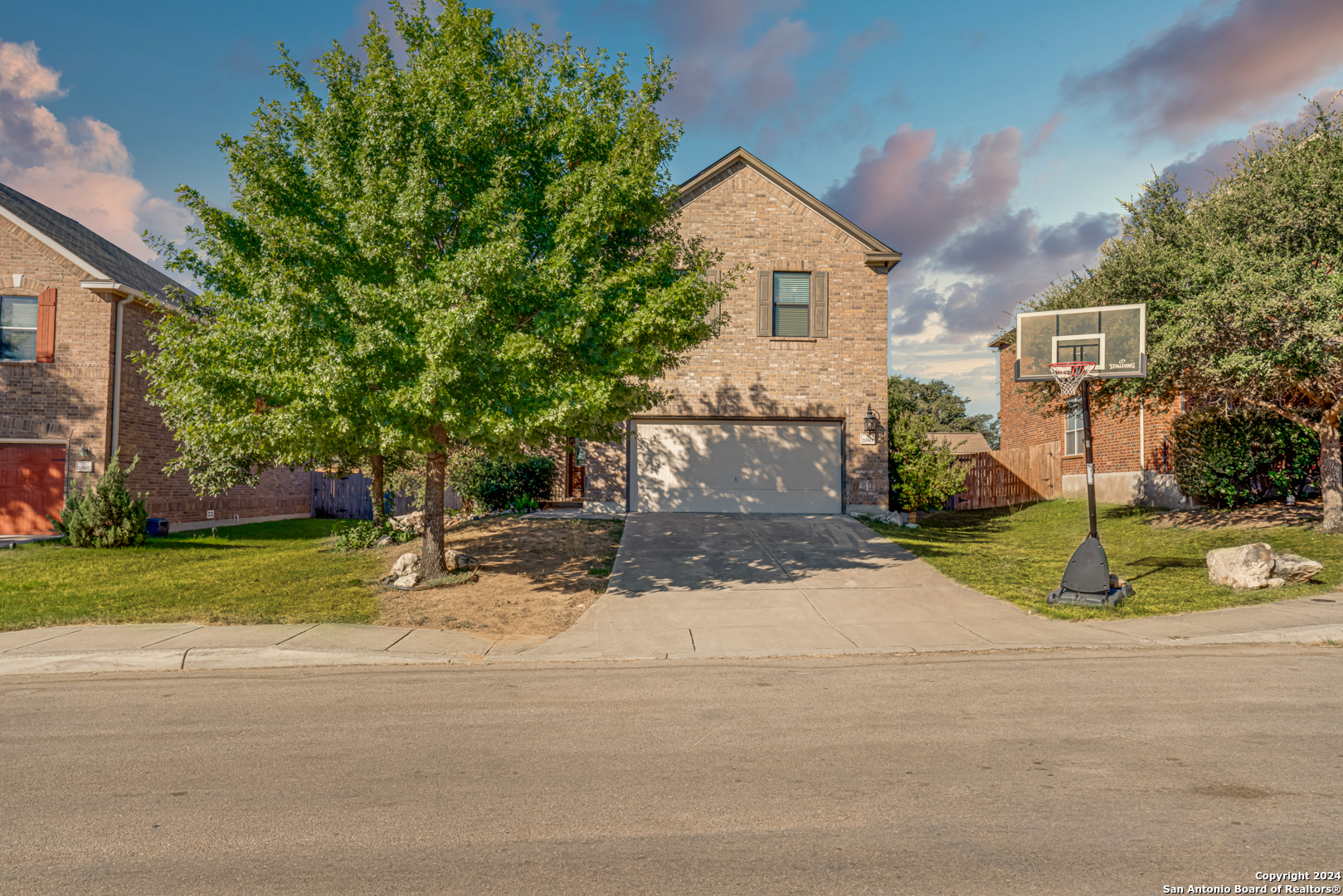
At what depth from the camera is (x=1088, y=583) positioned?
996 cm

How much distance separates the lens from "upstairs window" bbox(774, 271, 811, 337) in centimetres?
1883

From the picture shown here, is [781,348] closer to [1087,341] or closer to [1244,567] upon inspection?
[1087,341]

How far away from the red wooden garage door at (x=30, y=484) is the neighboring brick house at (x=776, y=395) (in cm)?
1249

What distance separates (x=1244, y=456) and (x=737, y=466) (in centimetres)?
1120

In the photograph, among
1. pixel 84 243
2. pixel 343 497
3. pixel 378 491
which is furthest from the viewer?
pixel 343 497

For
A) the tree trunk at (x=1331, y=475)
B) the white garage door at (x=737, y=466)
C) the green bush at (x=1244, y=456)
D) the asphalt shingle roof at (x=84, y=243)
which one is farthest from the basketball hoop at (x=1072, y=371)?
the asphalt shingle roof at (x=84, y=243)

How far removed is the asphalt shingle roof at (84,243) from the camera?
60.4ft

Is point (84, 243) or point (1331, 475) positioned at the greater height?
point (84, 243)

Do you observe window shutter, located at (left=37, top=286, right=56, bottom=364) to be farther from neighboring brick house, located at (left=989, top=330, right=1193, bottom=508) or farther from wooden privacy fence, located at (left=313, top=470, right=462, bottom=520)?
neighboring brick house, located at (left=989, top=330, right=1193, bottom=508)

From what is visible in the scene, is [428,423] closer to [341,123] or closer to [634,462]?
[341,123]

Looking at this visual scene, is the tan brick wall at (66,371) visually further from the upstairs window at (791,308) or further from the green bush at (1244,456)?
the green bush at (1244,456)

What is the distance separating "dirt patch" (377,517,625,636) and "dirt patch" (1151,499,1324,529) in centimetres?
1236

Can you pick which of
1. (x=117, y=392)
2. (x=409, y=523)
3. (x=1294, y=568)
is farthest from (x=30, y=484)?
(x=1294, y=568)

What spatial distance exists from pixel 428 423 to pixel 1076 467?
70.9 ft
